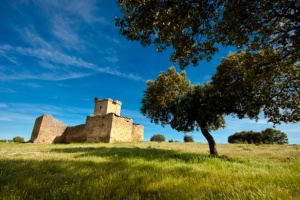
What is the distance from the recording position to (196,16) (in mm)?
6195

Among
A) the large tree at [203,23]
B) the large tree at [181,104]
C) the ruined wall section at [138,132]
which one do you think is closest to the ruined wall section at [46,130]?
the ruined wall section at [138,132]

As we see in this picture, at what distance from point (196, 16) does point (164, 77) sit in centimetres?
1092

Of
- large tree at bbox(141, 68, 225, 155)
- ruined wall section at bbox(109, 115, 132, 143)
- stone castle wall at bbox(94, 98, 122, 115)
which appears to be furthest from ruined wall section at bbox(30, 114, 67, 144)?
large tree at bbox(141, 68, 225, 155)

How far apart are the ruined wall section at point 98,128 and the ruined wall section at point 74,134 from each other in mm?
1364

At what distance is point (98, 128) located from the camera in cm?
3183

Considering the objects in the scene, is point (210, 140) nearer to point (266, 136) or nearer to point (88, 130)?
point (88, 130)

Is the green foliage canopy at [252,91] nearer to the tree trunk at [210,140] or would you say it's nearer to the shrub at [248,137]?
the tree trunk at [210,140]

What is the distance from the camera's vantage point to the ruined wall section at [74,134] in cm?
3415

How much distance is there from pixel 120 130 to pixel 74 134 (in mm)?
11323

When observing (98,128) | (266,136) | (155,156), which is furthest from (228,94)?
(266,136)

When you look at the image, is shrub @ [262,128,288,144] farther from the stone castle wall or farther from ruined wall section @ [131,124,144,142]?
the stone castle wall

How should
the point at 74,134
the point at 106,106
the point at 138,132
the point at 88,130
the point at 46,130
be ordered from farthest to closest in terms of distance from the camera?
the point at 138,132 < the point at 106,106 < the point at 74,134 < the point at 46,130 < the point at 88,130

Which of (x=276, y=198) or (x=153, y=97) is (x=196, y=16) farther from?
(x=153, y=97)

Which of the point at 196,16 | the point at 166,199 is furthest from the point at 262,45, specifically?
the point at 166,199
